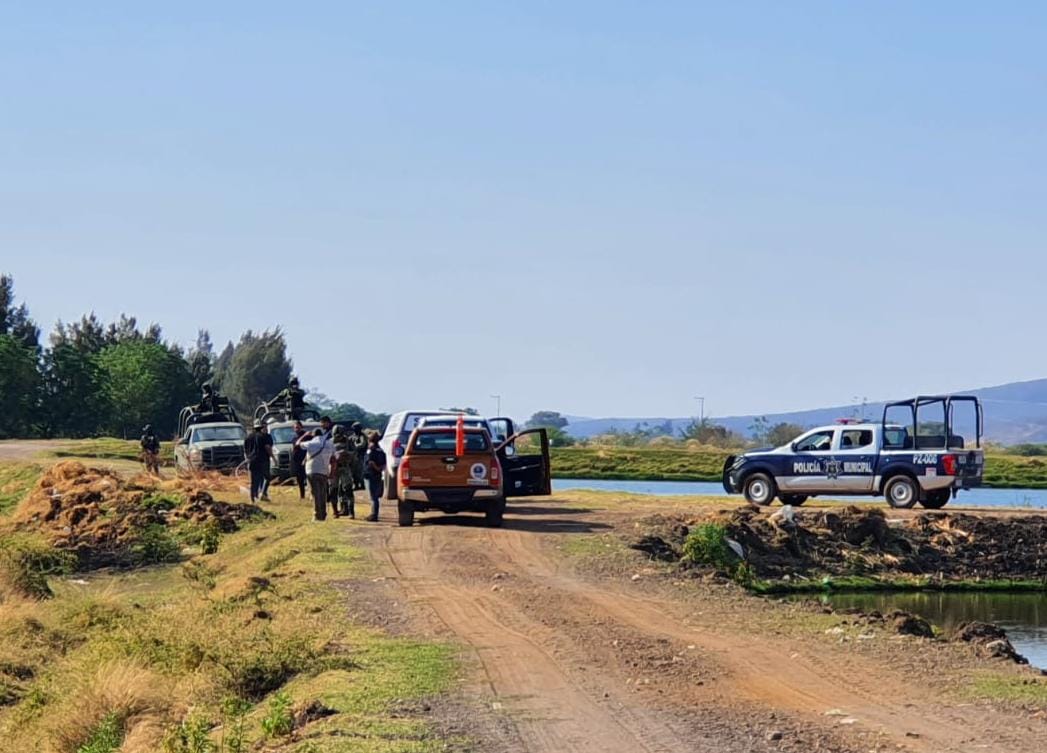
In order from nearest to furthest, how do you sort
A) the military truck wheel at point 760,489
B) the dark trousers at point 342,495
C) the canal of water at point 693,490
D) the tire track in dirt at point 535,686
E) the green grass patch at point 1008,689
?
the tire track in dirt at point 535,686, the green grass patch at point 1008,689, the dark trousers at point 342,495, the military truck wheel at point 760,489, the canal of water at point 693,490

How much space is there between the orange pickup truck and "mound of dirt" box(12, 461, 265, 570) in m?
4.84

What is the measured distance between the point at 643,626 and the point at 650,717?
5084 mm

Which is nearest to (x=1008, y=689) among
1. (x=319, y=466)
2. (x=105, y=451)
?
(x=319, y=466)

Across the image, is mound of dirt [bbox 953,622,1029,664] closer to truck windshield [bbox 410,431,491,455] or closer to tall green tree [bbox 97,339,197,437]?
truck windshield [bbox 410,431,491,455]

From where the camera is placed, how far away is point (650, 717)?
11367 mm

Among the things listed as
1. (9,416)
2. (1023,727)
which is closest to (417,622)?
(1023,727)

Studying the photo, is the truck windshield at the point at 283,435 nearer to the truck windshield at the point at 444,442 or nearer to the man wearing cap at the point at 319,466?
the man wearing cap at the point at 319,466

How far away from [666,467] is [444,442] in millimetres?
43827

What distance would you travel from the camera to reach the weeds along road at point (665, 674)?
1062cm

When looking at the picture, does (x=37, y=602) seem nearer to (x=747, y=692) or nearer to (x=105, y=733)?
(x=105, y=733)

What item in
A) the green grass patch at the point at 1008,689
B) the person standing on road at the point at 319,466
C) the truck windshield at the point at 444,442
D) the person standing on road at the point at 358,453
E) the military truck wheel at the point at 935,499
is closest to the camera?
the green grass patch at the point at 1008,689

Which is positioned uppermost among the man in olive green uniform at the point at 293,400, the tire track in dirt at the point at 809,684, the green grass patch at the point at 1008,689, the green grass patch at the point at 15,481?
Result: the man in olive green uniform at the point at 293,400

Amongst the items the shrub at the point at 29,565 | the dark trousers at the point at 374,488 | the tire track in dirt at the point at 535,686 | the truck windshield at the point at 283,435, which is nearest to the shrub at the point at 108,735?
the tire track in dirt at the point at 535,686

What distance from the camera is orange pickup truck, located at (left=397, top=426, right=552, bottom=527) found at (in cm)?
2677
